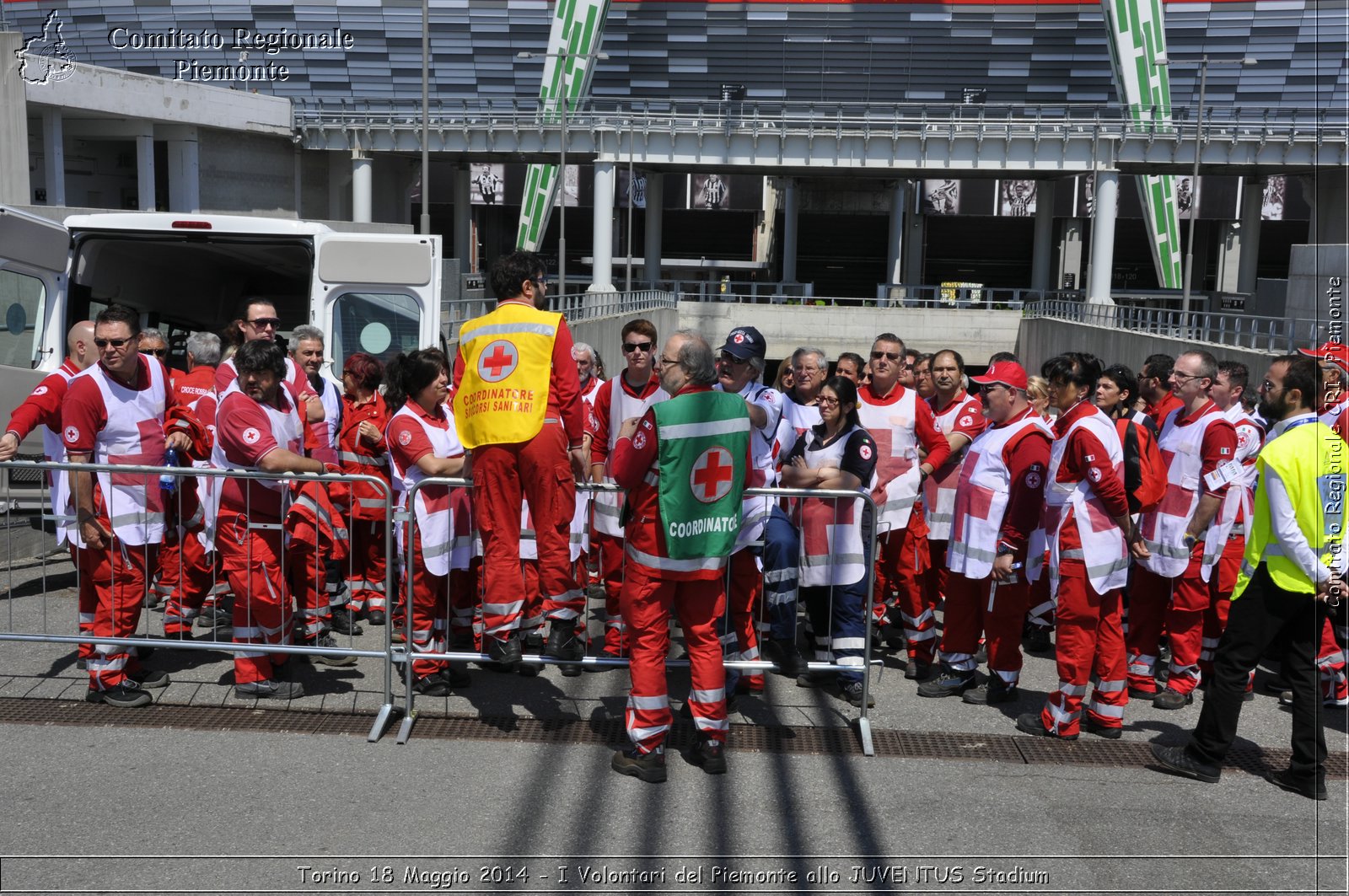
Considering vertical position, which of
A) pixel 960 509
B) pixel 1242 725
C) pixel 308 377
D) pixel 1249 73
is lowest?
pixel 1242 725

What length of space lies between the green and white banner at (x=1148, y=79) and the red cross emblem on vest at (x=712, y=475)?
4447 cm

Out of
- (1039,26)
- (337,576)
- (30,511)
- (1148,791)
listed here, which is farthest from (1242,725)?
(1039,26)

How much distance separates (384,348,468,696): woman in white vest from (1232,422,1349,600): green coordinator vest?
13.3ft

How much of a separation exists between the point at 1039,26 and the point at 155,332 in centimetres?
5567

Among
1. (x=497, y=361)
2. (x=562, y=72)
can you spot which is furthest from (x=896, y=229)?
(x=497, y=361)

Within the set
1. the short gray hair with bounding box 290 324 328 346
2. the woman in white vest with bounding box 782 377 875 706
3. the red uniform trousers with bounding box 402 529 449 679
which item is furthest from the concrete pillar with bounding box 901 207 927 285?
the red uniform trousers with bounding box 402 529 449 679

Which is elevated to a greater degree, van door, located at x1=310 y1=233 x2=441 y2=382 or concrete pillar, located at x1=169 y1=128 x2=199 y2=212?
concrete pillar, located at x1=169 y1=128 x2=199 y2=212

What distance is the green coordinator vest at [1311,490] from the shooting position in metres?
5.40

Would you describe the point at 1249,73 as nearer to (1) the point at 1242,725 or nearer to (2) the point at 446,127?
(2) the point at 446,127

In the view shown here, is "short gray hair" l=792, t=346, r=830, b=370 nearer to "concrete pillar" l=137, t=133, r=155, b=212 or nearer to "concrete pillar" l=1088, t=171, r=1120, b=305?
"concrete pillar" l=137, t=133, r=155, b=212

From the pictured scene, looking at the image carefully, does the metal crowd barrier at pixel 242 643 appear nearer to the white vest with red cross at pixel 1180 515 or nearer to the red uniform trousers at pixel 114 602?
the red uniform trousers at pixel 114 602

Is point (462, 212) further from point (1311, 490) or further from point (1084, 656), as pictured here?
point (1311, 490)

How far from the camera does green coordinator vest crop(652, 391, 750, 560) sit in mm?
5309

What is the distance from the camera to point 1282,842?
5.01 metres
